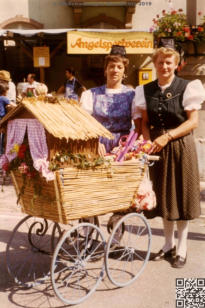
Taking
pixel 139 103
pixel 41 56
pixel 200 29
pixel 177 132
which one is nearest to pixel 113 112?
pixel 139 103

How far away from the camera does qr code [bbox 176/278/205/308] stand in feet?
10.1

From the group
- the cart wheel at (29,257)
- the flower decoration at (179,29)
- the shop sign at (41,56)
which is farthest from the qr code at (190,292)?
the shop sign at (41,56)

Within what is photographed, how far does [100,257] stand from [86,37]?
7322 mm

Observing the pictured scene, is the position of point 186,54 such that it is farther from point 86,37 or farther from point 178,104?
point 178,104

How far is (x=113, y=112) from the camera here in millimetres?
3844

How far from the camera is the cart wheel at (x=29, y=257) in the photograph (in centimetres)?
354

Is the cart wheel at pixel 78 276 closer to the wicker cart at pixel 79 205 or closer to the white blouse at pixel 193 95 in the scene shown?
the wicker cart at pixel 79 205

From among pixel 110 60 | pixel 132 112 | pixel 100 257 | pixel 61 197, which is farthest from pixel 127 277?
pixel 110 60

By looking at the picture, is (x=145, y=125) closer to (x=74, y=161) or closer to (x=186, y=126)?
(x=186, y=126)

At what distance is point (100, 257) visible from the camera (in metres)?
4.03

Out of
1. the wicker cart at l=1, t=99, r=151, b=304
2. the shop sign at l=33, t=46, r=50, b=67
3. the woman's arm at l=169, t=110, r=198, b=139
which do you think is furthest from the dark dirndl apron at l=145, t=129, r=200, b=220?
the shop sign at l=33, t=46, r=50, b=67

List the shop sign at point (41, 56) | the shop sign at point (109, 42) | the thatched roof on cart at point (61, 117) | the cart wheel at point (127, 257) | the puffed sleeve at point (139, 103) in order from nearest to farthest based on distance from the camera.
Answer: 1. the thatched roof on cart at point (61, 117)
2. the cart wheel at point (127, 257)
3. the puffed sleeve at point (139, 103)
4. the shop sign at point (109, 42)
5. the shop sign at point (41, 56)

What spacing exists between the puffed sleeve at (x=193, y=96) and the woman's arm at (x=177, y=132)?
6cm

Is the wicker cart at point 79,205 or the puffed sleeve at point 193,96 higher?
the puffed sleeve at point 193,96
